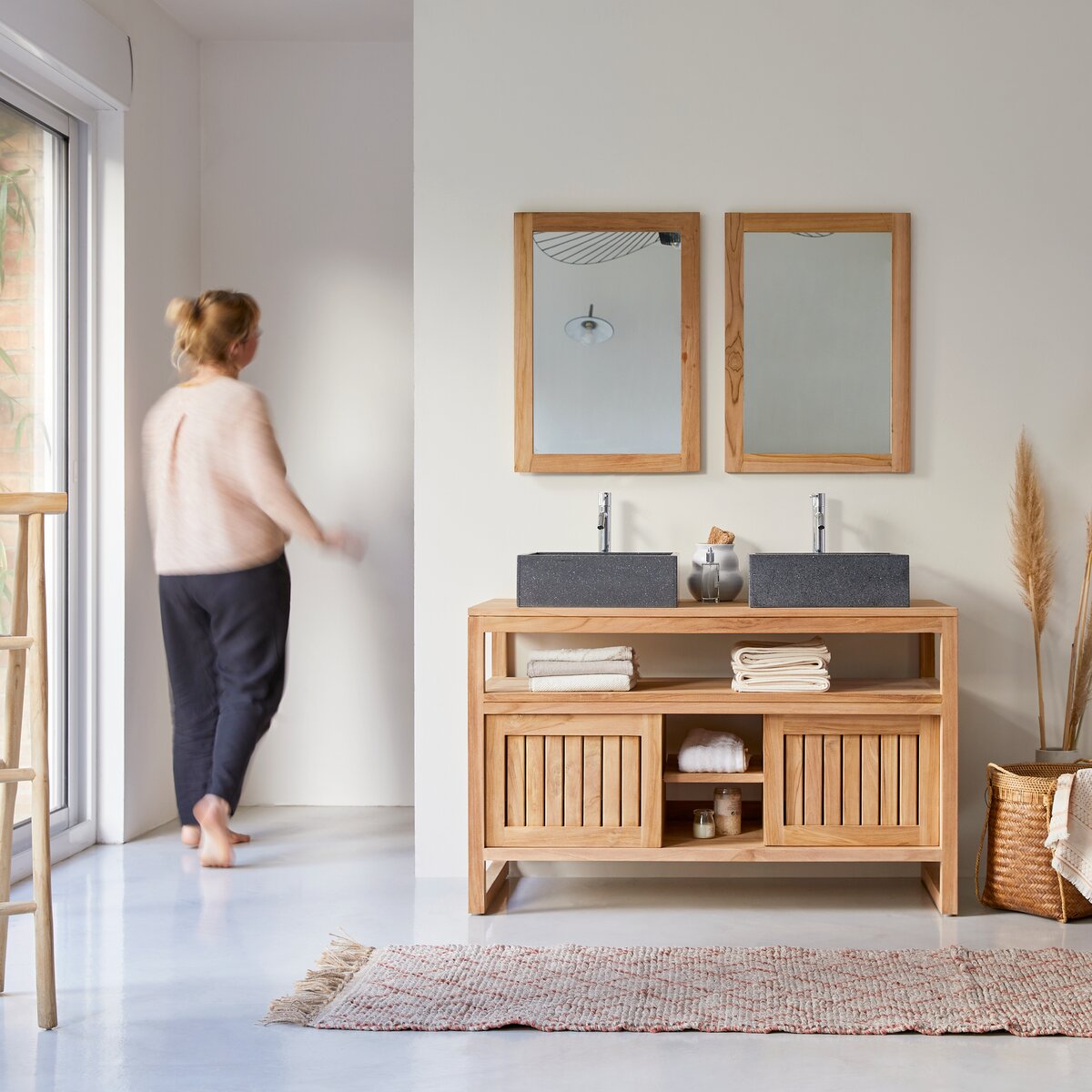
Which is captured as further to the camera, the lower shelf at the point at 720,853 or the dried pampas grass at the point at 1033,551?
the dried pampas grass at the point at 1033,551

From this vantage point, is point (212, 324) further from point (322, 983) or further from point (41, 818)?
point (322, 983)

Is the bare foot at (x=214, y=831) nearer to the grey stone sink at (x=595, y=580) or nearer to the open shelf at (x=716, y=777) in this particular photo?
the grey stone sink at (x=595, y=580)

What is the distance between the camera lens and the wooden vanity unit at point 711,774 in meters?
2.90

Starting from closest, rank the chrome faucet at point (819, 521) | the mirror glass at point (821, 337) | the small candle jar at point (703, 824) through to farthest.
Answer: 1. the small candle jar at point (703, 824)
2. the chrome faucet at point (819, 521)
3. the mirror glass at point (821, 337)

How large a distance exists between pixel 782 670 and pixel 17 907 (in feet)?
5.62

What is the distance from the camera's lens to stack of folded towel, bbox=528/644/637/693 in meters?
2.93

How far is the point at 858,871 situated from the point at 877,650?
23.4 inches

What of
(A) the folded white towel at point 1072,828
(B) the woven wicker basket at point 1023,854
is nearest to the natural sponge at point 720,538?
(B) the woven wicker basket at point 1023,854

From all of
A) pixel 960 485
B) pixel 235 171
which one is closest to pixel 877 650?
pixel 960 485

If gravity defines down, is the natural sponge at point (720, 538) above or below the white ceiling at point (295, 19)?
below

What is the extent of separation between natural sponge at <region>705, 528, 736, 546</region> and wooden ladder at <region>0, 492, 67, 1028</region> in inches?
62.5

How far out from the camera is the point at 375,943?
2697mm

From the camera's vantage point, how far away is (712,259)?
129 inches

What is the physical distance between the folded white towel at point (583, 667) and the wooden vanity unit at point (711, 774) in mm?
55
